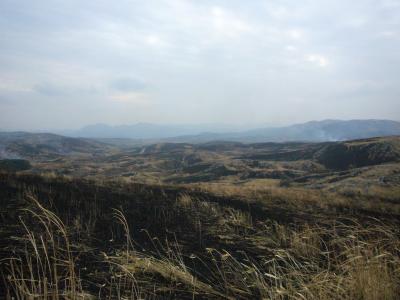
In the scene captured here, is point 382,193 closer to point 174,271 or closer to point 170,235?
point 170,235

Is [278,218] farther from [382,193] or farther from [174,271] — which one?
[382,193]

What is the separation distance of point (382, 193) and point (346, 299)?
17.9m

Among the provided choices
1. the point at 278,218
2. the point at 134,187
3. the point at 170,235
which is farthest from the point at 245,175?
the point at 170,235

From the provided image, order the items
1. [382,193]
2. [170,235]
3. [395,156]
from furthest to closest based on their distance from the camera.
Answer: [395,156] < [382,193] < [170,235]

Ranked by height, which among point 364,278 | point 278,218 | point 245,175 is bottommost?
point 245,175

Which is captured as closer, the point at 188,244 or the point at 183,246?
the point at 183,246

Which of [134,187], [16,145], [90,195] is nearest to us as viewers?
[90,195]

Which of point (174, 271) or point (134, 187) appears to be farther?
point (134, 187)

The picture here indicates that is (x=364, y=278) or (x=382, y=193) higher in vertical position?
(x=364, y=278)

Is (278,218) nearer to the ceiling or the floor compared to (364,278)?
Result: nearer to the floor

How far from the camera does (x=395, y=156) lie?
48500 millimetres

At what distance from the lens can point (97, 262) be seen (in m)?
5.34

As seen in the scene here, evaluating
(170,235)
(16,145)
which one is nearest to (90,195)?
(170,235)

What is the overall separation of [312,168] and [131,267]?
178 feet
